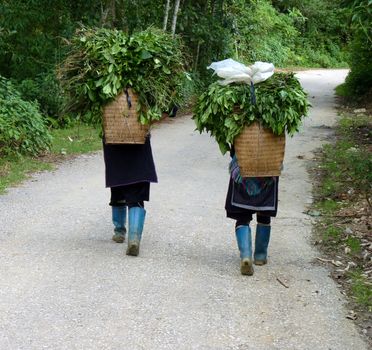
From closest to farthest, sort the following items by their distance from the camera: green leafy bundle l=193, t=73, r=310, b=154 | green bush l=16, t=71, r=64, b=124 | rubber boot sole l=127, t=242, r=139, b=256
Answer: green leafy bundle l=193, t=73, r=310, b=154
rubber boot sole l=127, t=242, r=139, b=256
green bush l=16, t=71, r=64, b=124

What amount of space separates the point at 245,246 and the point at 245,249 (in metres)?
0.03

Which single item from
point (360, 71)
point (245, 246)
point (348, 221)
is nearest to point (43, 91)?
point (348, 221)

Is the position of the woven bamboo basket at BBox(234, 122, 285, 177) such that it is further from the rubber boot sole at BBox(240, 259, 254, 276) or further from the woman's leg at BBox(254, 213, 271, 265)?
the rubber boot sole at BBox(240, 259, 254, 276)

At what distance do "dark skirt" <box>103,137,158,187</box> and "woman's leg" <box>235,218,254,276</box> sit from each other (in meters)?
0.91

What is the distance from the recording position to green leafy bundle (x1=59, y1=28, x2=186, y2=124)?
5.39 m

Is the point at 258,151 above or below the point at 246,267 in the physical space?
above

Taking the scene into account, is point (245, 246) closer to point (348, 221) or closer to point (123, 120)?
point (123, 120)

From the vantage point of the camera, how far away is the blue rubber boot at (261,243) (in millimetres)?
5500

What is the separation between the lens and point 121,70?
5371 millimetres

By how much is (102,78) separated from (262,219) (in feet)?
6.07

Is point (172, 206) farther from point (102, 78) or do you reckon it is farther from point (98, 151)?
point (98, 151)

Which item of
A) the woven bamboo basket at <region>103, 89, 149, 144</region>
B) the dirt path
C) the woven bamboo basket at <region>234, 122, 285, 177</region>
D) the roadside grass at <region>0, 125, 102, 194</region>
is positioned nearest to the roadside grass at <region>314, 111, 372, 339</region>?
the dirt path

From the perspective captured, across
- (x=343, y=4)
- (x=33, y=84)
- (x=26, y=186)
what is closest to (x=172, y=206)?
(x=26, y=186)

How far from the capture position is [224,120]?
512cm
